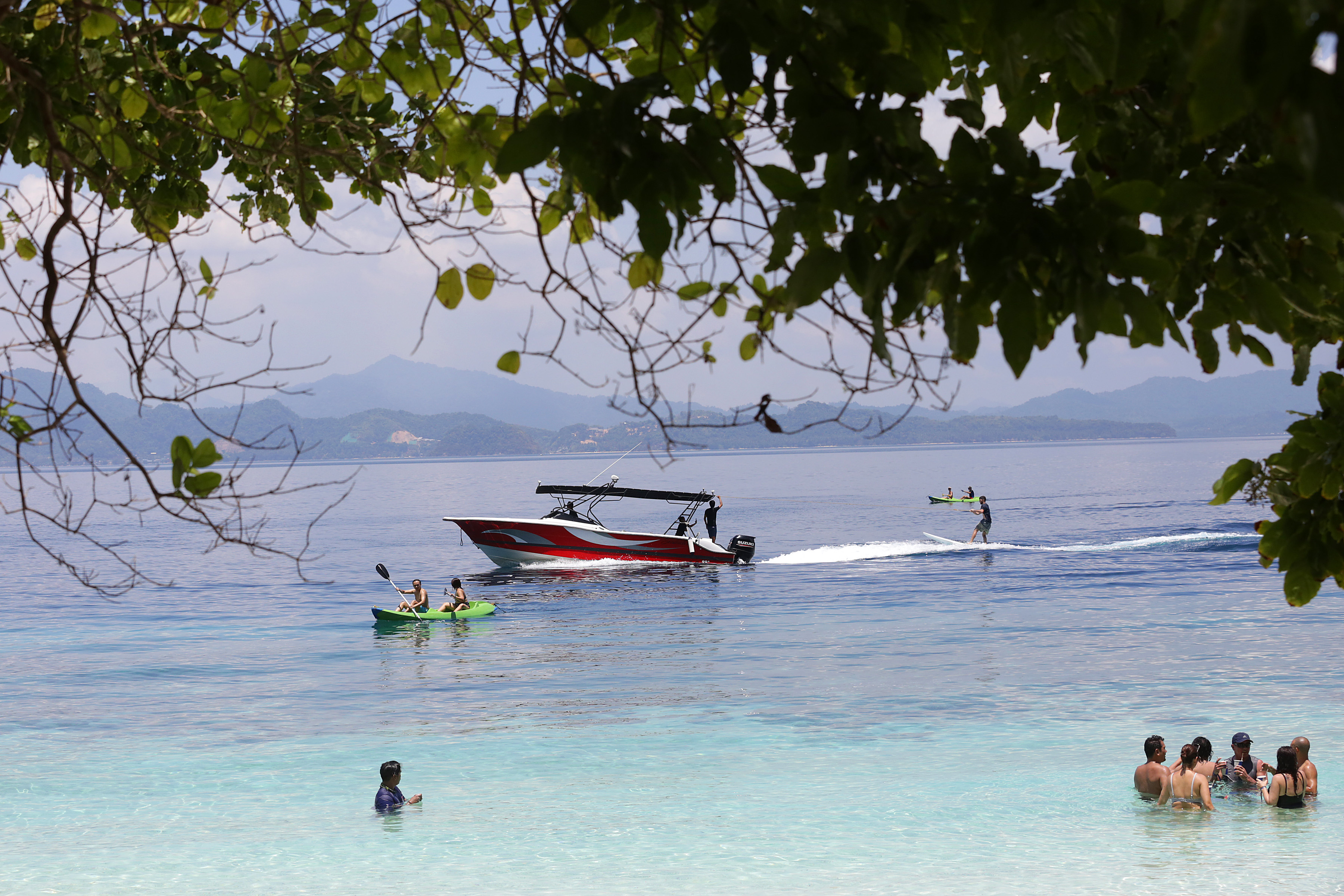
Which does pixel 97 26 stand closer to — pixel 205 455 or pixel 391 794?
A: pixel 205 455

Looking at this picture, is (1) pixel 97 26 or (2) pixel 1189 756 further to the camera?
(2) pixel 1189 756

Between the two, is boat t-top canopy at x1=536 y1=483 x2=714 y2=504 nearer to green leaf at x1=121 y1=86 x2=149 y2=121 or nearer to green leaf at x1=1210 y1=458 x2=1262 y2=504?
green leaf at x1=121 y1=86 x2=149 y2=121

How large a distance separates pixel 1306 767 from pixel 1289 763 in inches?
28.5

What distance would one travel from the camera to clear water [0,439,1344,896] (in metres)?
15.5

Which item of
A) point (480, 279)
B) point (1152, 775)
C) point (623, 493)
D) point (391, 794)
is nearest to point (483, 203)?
point (480, 279)

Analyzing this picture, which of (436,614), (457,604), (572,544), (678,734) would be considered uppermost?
(572,544)

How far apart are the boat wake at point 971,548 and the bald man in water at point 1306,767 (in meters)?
38.9

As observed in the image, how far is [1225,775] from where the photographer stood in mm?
16750

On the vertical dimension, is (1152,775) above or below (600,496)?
below

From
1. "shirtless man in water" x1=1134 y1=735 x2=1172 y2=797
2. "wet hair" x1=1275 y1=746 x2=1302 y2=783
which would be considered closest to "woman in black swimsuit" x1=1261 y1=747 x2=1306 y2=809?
"wet hair" x1=1275 y1=746 x2=1302 y2=783

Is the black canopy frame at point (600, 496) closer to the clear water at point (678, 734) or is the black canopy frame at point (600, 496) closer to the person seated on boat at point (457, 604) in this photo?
the clear water at point (678, 734)

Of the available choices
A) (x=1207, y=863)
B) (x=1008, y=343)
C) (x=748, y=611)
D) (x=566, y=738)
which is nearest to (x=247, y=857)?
(x=566, y=738)

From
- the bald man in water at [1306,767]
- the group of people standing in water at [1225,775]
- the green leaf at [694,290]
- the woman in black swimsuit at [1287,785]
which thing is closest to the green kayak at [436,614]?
the group of people standing in water at [1225,775]

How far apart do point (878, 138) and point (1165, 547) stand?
61.0m
